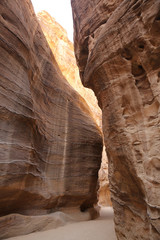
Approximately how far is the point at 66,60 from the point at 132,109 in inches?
952

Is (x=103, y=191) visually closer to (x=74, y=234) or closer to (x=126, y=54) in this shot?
(x=74, y=234)

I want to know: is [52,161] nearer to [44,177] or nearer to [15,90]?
[44,177]

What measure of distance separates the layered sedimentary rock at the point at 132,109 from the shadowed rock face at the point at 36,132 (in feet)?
9.51

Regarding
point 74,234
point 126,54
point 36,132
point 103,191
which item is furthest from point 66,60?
point 74,234

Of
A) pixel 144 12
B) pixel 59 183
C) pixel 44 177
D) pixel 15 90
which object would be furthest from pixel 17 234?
pixel 144 12

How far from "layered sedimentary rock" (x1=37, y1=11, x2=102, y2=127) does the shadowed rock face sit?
1576 centimetres

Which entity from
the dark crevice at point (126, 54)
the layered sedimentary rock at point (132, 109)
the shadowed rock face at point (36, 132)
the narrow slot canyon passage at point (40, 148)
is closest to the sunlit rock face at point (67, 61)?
the narrow slot canyon passage at point (40, 148)

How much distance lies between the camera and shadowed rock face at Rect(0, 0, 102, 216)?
543cm

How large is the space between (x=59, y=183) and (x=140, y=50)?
614 centimetres

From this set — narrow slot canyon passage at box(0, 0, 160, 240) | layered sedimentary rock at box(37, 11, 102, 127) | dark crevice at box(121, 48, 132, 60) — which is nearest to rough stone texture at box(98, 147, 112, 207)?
layered sedimentary rock at box(37, 11, 102, 127)

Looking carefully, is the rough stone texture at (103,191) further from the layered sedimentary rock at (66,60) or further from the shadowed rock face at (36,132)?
the shadowed rock face at (36,132)

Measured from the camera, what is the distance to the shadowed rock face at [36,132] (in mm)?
5429

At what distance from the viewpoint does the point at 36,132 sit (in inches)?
261

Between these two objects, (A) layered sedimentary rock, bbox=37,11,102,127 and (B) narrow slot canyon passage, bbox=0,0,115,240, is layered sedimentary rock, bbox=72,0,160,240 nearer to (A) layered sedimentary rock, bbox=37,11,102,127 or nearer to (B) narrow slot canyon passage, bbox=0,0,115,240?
(B) narrow slot canyon passage, bbox=0,0,115,240
